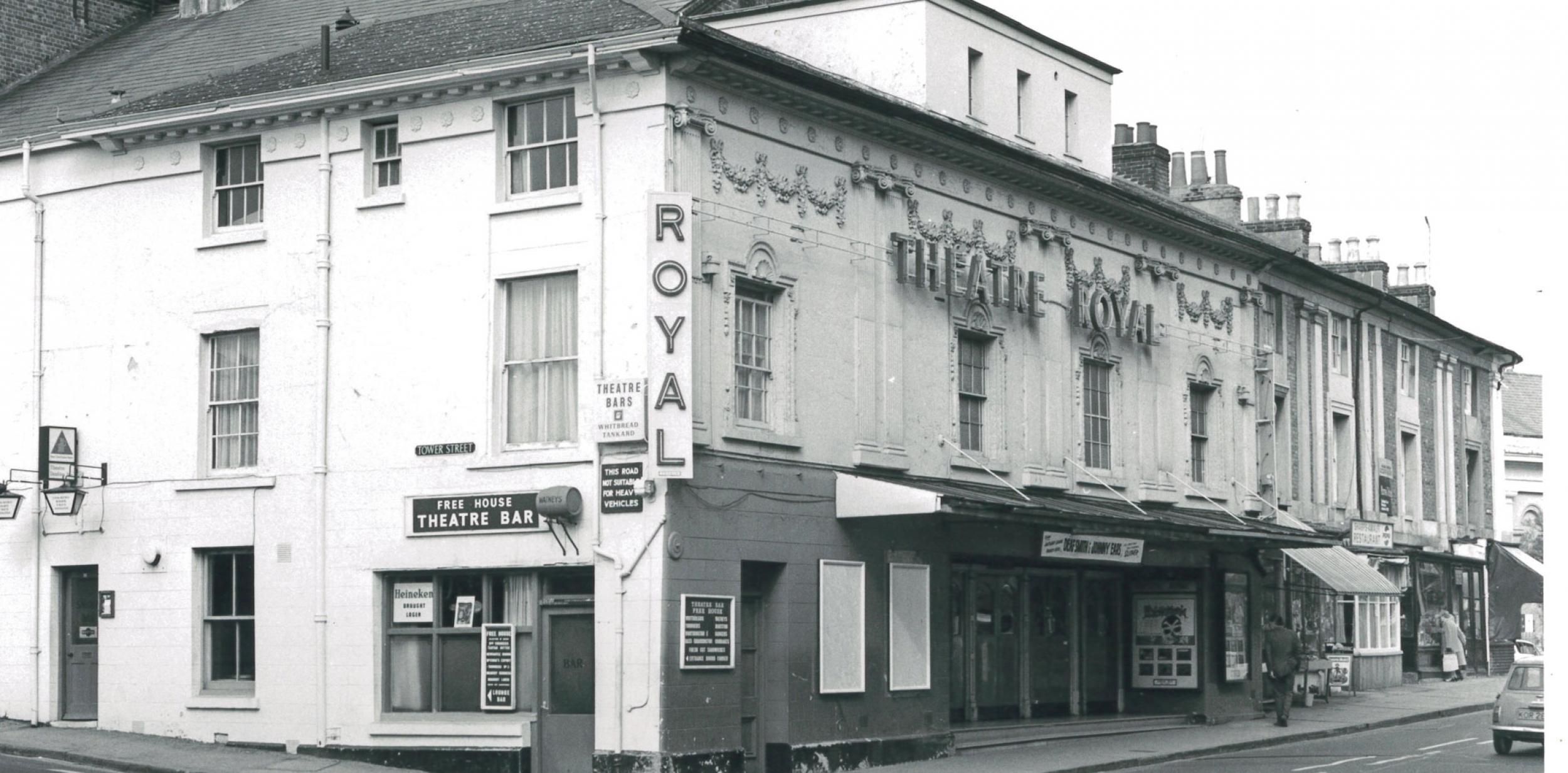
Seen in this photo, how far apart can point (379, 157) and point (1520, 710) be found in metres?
16.6

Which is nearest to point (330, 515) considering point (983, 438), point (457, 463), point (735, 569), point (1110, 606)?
point (457, 463)

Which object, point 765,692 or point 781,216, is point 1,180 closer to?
point 781,216

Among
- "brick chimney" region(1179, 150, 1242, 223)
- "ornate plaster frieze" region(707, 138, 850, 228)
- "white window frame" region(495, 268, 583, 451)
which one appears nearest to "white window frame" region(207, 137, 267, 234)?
"white window frame" region(495, 268, 583, 451)

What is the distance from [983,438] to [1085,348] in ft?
11.3

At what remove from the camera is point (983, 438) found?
87.8 ft

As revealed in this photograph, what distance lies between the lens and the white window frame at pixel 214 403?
23750 mm

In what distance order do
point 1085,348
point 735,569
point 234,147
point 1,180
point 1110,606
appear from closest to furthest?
point 735,569, point 234,147, point 1,180, point 1085,348, point 1110,606

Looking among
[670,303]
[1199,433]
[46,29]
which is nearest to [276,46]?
[46,29]

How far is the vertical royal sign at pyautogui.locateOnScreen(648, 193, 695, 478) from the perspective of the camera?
20609 mm

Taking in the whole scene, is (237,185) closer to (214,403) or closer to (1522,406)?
(214,403)

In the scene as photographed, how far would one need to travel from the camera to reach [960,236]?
26.3 meters

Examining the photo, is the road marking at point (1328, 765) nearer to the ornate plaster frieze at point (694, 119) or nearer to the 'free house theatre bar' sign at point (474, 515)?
the 'free house theatre bar' sign at point (474, 515)

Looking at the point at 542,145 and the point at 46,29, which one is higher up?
the point at 46,29

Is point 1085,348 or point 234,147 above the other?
point 234,147
